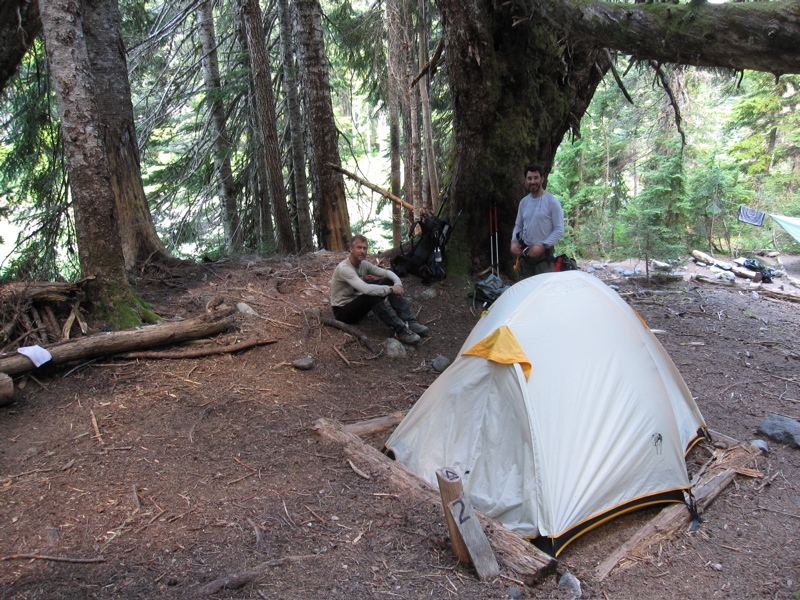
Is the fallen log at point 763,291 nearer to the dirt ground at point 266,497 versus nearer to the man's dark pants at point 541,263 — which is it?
the dirt ground at point 266,497

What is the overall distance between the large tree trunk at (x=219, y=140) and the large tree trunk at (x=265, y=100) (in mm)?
1915

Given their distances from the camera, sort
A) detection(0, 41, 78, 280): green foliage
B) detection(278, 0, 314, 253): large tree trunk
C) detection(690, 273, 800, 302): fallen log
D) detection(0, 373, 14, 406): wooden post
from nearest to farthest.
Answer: detection(0, 373, 14, 406): wooden post, detection(0, 41, 78, 280): green foliage, detection(278, 0, 314, 253): large tree trunk, detection(690, 273, 800, 302): fallen log

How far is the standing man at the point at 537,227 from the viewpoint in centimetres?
619

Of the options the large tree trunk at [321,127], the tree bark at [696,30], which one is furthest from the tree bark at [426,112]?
the tree bark at [696,30]

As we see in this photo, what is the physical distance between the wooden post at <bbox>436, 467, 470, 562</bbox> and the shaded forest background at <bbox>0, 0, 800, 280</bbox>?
11.7 feet

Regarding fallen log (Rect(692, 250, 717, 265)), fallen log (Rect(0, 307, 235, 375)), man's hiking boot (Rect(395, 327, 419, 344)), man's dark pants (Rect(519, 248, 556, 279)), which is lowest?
fallen log (Rect(692, 250, 717, 265))

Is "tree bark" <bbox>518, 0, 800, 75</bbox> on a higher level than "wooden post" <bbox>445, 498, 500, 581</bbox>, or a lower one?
higher

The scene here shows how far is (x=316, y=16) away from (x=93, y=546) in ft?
26.3

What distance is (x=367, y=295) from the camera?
5980 millimetres

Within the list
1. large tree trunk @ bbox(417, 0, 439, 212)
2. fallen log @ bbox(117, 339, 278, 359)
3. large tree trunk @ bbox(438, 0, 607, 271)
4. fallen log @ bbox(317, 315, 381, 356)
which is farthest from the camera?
large tree trunk @ bbox(417, 0, 439, 212)

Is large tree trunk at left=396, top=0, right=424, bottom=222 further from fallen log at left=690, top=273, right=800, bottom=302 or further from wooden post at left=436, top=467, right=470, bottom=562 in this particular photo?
wooden post at left=436, top=467, right=470, bottom=562

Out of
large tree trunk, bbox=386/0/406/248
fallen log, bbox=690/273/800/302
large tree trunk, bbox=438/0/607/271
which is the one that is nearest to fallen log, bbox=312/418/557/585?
large tree trunk, bbox=438/0/607/271

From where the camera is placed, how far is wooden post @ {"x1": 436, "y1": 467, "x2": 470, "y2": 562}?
108 inches

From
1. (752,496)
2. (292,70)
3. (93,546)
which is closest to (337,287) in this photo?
(93,546)
